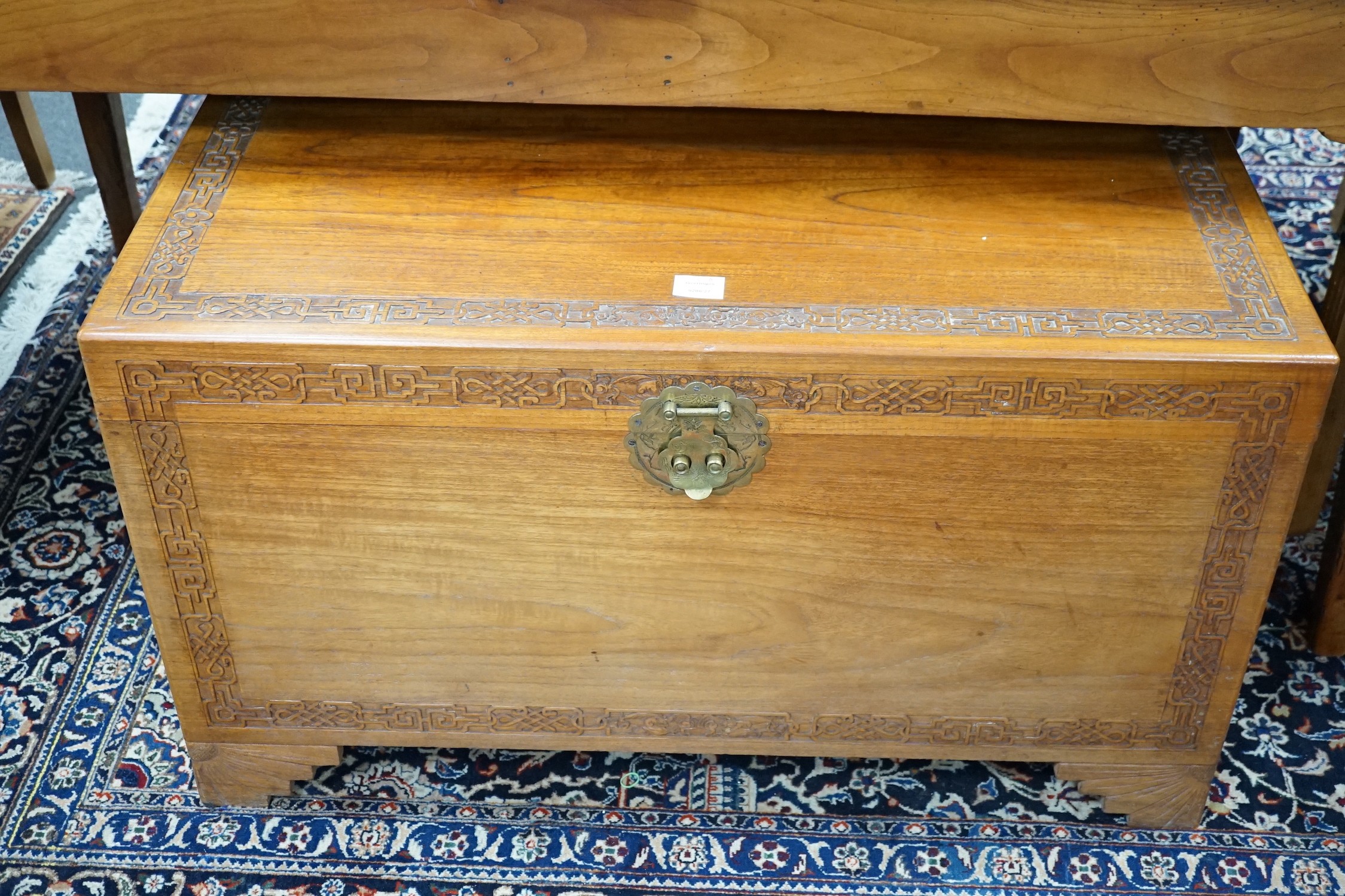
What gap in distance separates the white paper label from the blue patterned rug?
62 cm

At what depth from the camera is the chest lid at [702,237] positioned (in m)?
1.20

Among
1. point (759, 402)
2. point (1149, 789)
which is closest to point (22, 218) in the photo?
point (759, 402)

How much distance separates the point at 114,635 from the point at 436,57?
2.89 feet

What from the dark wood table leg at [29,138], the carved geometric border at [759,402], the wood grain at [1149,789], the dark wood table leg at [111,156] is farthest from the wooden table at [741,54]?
the dark wood table leg at [29,138]

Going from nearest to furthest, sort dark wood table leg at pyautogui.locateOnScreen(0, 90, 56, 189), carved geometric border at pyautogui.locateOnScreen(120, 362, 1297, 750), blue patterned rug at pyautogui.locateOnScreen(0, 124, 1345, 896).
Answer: carved geometric border at pyautogui.locateOnScreen(120, 362, 1297, 750), blue patterned rug at pyautogui.locateOnScreen(0, 124, 1345, 896), dark wood table leg at pyautogui.locateOnScreen(0, 90, 56, 189)

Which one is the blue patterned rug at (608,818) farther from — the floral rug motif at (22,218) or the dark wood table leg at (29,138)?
the dark wood table leg at (29,138)

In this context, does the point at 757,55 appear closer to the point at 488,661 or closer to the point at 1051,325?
the point at 1051,325

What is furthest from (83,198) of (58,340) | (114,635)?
(114,635)

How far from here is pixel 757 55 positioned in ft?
4.33

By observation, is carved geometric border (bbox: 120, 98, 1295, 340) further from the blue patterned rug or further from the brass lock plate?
the blue patterned rug

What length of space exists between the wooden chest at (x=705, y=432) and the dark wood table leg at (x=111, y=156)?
0.44 m

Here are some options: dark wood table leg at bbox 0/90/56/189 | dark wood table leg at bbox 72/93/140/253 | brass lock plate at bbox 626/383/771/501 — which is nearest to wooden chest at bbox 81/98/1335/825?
brass lock plate at bbox 626/383/771/501

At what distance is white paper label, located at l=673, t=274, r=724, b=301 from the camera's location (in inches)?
48.8

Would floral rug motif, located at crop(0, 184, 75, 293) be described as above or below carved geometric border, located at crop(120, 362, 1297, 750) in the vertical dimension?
below
